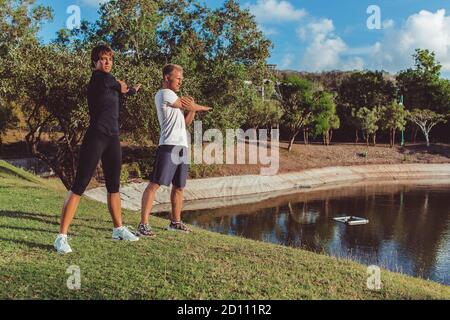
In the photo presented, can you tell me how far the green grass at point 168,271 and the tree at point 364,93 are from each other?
55.6 metres

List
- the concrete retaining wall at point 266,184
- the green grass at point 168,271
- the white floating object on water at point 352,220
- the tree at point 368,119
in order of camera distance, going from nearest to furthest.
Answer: the green grass at point 168,271 → the white floating object on water at point 352,220 → the concrete retaining wall at point 266,184 → the tree at point 368,119

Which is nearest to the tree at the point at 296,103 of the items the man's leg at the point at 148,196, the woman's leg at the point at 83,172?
the man's leg at the point at 148,196

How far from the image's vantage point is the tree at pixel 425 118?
56188mm

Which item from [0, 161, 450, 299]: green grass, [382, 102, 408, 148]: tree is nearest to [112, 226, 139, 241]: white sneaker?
[0, 161, 450, 299]: green grass

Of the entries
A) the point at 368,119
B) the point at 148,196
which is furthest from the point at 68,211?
the point at 368,119

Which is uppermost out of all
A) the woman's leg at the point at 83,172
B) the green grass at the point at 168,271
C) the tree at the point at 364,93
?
the tree at the point at 364,93

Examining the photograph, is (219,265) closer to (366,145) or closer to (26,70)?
(26,70)

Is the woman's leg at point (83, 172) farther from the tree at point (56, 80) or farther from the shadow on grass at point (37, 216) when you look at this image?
the tree at point (56, 80)

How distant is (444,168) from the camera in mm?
49500

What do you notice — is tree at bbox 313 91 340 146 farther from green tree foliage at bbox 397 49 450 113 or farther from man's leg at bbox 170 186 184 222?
man's leg at bbox 170 186 184 222

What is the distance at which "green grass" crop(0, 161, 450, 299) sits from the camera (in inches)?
187

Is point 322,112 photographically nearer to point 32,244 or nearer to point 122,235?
point 122,235

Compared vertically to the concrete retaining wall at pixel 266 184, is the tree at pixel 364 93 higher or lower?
higher

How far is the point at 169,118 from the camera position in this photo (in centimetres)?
711
